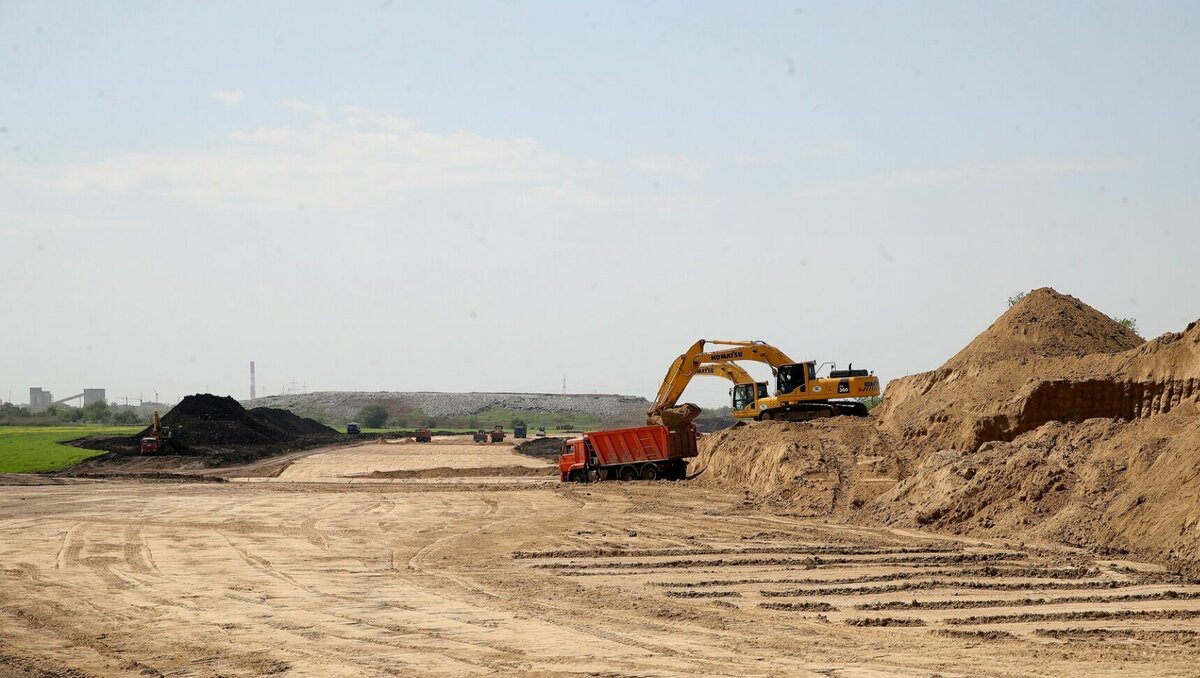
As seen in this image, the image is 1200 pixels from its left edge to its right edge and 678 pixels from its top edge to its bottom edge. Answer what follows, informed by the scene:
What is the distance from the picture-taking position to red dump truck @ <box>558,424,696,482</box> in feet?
114

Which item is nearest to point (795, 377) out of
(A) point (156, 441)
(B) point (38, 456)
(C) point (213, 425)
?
(A) point (156, 441)

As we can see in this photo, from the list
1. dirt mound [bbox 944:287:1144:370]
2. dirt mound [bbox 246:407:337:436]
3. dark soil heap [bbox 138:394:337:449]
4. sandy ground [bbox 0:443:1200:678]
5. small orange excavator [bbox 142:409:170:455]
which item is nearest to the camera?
sandy ground [bbox 0:443:1200:678]

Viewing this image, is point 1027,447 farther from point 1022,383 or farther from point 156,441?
point 156,441

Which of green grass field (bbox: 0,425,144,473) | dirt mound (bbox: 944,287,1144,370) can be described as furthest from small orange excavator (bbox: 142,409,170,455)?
dirt mound (bbox: 944,287,1144,370)

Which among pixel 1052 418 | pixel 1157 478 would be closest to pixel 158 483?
pixel 1052 418

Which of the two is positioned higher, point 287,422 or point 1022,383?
point 1022,383

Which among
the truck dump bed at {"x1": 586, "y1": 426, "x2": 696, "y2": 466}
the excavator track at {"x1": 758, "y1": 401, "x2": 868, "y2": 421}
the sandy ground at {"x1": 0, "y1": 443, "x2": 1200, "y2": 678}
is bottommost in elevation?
the sandy ground at {"x1": 0, "y1": 443, "x2": 1200, "y2": 678}

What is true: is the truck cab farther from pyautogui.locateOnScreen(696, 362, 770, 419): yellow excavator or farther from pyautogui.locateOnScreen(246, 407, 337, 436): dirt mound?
pyautogui.locateOnScreen(246, 407, 337, 436): dirt mound

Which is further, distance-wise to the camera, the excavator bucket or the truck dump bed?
the excavator bucket

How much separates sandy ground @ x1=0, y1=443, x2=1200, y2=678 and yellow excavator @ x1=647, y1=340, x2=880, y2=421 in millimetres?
14363

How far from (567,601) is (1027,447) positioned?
37.2 ft

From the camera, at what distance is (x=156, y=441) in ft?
187

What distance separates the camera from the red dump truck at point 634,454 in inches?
1369

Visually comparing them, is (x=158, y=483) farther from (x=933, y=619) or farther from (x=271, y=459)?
(x=933, y=619)
